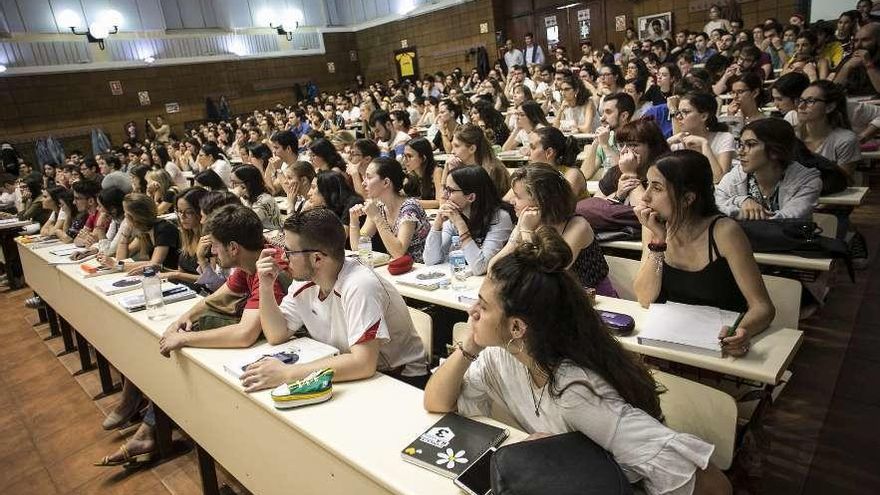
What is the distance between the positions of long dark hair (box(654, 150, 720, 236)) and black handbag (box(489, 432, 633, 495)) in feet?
4.06

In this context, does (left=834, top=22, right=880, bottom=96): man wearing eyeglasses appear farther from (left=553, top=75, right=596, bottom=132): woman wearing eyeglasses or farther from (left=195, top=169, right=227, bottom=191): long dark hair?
(left=195, top=169, right=227, bottom=191): long dark hair

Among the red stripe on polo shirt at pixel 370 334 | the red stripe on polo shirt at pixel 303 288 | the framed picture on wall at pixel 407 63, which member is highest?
the framed picture on wall at pixel 407 63

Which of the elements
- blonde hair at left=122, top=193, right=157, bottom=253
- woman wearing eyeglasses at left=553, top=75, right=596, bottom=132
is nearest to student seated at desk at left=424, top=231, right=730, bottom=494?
blonde hair at left=122, top=193, right=157, bottom=253

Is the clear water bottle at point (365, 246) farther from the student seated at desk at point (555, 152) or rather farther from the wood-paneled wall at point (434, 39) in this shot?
the wood-paneled wall at point (434, 39)

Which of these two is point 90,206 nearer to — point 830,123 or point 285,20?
point 830,123

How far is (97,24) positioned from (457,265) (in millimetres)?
15975

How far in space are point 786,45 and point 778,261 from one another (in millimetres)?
8099

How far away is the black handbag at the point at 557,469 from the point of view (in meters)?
1.17

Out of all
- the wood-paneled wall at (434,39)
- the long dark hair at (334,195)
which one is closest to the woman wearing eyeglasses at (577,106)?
the long dark hair at (334,195)

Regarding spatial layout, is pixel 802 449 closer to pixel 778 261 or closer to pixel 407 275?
pixel 778 261

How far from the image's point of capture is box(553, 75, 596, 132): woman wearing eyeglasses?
647 cm

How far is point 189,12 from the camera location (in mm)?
16547

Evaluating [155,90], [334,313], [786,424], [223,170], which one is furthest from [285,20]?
[786,424]

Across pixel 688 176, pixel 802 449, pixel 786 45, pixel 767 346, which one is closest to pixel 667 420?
pixel 767 346
